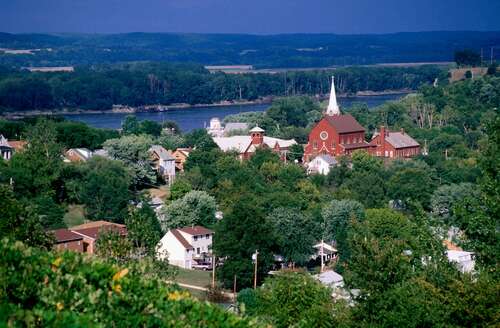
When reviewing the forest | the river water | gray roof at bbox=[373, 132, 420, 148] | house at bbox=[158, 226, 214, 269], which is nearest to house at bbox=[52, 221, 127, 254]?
the forest

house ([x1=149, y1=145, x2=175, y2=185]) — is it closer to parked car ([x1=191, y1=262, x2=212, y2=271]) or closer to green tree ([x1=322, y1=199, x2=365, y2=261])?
green tree ([x1=322, y1=199, x2=365, y2=261])

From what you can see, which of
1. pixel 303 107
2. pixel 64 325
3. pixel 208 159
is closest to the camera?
pixel 64 325

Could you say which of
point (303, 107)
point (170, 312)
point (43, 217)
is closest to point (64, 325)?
point (170, 312)

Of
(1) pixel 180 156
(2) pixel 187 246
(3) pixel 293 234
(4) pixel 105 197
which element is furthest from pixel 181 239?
(1) pixel 180 156

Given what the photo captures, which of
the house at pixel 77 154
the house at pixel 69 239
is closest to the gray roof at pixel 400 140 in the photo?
the house at pixel 77 154

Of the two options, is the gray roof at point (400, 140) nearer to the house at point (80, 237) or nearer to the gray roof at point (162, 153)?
the gray roof at point (162, 153)

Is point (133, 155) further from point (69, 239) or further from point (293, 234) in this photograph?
point (293, 234)

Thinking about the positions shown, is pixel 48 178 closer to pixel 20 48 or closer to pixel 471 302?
pixel 471 302
